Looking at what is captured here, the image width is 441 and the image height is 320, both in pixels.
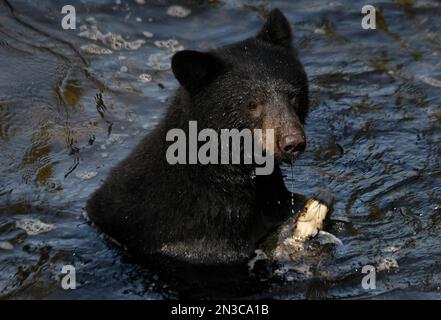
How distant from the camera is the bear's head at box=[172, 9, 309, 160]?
688 cm

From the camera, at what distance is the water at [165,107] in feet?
23.9

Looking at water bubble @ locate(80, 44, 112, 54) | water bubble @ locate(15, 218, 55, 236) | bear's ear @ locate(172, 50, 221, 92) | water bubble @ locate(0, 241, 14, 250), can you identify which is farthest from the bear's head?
water bubble @ locate(80, 44, 112, 54)

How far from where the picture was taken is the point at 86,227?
784 centimetres

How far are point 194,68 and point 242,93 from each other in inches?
16.2

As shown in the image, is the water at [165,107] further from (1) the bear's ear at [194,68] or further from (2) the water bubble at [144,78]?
(1) the bear's ear at [194,68]

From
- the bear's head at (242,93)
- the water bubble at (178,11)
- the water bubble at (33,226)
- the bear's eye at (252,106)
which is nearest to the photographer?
the bear's head at (242,93)

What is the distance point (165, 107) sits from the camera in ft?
31.9

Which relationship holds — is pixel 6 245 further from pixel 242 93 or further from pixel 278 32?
pixel 278 32

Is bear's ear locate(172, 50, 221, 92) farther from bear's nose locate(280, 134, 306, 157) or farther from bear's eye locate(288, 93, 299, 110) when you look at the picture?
bear's nose locate(280, 134, 306, 157)

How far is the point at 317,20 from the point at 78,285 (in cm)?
621

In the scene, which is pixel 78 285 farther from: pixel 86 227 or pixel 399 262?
pixel 399 262

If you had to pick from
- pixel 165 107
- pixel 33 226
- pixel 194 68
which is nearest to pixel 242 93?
pixel 194 68

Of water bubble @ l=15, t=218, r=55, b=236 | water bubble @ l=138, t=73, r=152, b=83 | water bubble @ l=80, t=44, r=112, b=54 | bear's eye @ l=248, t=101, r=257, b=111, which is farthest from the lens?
water bubble @ l=80, t=44, r=112, b=54

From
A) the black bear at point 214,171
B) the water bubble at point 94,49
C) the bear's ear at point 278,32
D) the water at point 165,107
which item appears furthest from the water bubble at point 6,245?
the water bubble at point 94,49
